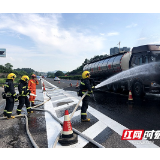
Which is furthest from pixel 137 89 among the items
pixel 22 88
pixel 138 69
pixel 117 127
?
pixel 22 88

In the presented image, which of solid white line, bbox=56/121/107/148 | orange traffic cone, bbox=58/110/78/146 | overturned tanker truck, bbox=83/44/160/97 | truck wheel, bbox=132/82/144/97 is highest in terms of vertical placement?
overturned tanker truck, bbox=83/44/160/97

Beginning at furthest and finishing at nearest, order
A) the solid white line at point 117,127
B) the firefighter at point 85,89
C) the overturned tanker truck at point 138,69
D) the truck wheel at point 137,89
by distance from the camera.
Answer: the truck wheel at point 137,89, the overturned tanker truck at point 138,69, the firefighter at point 85,89, the solid white line at point 117,127

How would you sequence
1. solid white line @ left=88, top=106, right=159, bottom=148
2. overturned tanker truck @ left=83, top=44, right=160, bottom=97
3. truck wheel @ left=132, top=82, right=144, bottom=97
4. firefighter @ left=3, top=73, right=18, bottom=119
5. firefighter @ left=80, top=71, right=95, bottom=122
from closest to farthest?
solid white line @ left=88, top=106, right=159, bottom=148
firefighter @ left=80, top=71, right=95, bottom=122
firefighter @ left=3, top=73, right=18, bottom=119
overturned tanker truck @ left=83, top=44, right=160, bottom=97
truck wheel @ left=132, top=82, right=144, bottom=97

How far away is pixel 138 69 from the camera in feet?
33.2

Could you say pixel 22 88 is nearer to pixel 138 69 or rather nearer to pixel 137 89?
pixel 137 89

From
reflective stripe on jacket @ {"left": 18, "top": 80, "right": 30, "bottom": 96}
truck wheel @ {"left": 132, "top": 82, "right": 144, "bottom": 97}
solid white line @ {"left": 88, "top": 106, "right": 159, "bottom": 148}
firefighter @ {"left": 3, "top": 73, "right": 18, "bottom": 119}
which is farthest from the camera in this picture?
truck wheel @ {"left": 132, "top": 82, "right": 144, "bottom": 97}

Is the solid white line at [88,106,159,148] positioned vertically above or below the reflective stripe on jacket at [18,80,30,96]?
below

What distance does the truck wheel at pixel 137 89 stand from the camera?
31.2 ft

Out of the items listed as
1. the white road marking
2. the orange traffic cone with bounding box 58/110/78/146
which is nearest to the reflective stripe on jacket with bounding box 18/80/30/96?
the white road marking

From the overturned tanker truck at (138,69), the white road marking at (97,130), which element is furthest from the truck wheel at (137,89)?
the white road marking at (97,130)

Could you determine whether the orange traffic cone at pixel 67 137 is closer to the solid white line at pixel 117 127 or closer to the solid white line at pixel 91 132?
the solid white line at pixel 91 132

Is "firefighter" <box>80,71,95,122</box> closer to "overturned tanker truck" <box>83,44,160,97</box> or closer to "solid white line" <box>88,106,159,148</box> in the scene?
"solid white line" <box>88,106,159,148</box>

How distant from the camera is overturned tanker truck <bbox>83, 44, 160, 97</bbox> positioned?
345 inches

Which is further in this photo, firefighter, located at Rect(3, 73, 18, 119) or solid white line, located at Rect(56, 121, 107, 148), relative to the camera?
firefighter, located at Rect(3, 73, 18, 119)
